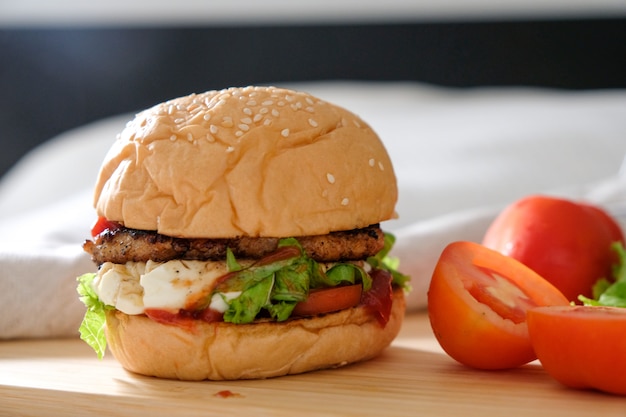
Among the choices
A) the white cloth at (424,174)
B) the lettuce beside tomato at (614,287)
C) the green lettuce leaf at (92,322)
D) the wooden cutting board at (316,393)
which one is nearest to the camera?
the wooden cutting board at (316,393)

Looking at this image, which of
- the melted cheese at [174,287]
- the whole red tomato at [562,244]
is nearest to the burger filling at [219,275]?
the melted cheese at [174,287]

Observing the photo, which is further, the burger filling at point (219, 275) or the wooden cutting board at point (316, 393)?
the burger filling at point (219, 275)

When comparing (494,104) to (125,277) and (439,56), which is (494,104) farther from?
(125,277)

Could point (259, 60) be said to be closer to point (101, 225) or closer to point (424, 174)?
point (424, 174)

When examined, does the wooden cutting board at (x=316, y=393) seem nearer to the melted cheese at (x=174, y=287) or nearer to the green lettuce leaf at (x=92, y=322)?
the green lettuce leaf at (x=92, y=322)

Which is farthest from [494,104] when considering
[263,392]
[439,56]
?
[263,392]

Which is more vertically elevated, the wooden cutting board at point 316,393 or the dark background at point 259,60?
the dark background at point 259,60

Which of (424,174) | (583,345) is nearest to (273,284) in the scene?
(583,345)

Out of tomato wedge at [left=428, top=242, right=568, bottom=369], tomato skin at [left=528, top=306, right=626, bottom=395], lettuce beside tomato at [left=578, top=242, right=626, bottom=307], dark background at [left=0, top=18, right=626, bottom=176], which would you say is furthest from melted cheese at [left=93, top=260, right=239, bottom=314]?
dark background at [left=0, top=18, right=626, bottom=176]
